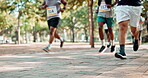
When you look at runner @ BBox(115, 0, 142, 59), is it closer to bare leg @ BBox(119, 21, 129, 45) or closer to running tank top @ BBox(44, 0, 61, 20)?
bare leg @ BBox(119, 21, 129, 45)

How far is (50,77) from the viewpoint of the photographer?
9.25 feet

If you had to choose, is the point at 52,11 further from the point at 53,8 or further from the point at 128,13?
the point at 128,13

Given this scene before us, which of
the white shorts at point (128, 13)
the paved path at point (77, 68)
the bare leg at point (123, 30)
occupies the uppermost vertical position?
the white shorts at point (128, 13)

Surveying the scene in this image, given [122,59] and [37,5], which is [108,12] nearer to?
[122,59]

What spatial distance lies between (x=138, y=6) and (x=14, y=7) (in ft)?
87.8

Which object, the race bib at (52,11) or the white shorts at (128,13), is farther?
the race bib at (52,11)

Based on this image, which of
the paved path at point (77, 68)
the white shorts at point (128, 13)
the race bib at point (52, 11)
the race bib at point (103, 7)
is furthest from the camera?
the race bib at point (52, 11)

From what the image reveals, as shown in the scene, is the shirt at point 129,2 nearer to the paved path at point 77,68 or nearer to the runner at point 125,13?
the runner at point 125,13

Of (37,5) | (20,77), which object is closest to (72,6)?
(20,77)

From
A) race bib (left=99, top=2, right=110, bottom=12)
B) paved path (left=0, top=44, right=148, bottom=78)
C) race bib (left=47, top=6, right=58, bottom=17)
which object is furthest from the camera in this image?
race bib (left=47, top=6, right=58, bottom=17)

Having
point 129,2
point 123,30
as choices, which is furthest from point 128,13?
point 123,30

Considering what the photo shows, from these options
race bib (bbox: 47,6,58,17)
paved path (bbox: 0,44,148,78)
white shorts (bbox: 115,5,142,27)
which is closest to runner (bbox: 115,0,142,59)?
white shorts (bbox: 115,5,142,27)

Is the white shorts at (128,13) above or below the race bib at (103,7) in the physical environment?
below

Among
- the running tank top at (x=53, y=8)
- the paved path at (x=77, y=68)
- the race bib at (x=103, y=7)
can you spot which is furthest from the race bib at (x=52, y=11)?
the paved path at (x=77, y=68)
